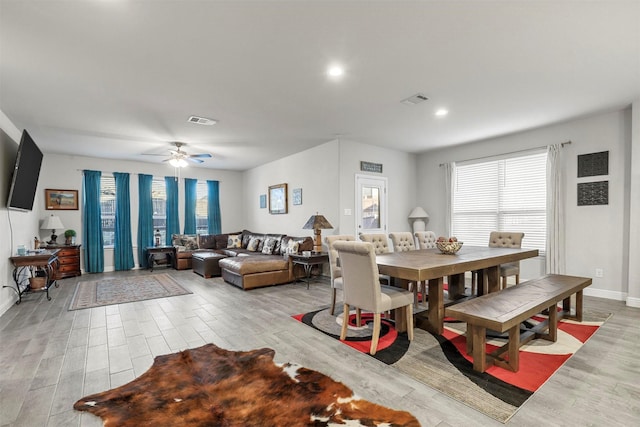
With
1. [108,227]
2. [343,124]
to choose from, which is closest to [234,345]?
[343,124]

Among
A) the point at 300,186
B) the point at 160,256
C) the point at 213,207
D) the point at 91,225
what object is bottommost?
the point at 160,256

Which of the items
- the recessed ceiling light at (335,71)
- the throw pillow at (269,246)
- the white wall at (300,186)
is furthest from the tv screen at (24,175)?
the white wall at (300,186)

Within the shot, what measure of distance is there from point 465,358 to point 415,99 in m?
2.91

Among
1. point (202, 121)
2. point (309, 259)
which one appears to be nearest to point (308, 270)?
point (309, 259)

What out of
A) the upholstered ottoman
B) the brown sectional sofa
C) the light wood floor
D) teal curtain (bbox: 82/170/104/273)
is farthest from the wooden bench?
teal curtain (bbox: 82/170/104/273)

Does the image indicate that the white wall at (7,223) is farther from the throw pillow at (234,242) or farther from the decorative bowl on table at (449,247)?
the decorative bowl on table at (449,247)

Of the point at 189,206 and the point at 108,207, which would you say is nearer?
the point at 108,207

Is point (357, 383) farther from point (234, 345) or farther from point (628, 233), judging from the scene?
point (628, 233)

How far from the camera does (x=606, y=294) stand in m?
4.50

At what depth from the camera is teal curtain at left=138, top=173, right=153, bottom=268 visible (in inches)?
301

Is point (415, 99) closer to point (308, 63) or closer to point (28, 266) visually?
point (308, 63)

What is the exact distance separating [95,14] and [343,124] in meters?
3.31

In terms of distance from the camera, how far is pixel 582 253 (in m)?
4.72

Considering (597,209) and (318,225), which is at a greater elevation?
(597,209)
